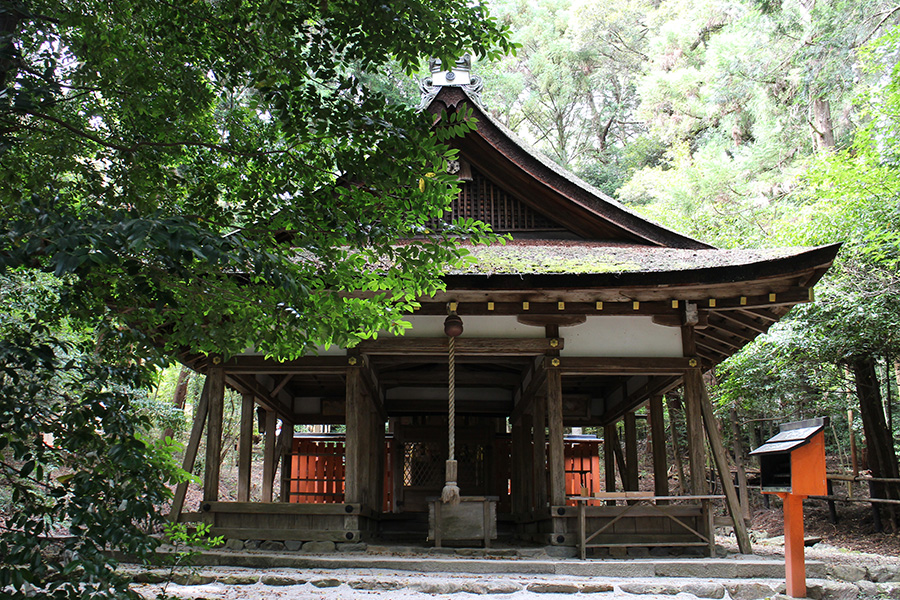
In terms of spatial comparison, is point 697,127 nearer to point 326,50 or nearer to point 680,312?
point 680,312

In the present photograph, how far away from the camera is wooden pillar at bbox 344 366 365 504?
7.09 m

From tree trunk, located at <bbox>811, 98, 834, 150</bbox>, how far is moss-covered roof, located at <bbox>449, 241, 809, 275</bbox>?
36.2 feet

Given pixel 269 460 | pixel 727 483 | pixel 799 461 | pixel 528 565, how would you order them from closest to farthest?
1. pixel 799 461
2. pixel 528 565
3. pixel 727 483
4. pixel 269 460

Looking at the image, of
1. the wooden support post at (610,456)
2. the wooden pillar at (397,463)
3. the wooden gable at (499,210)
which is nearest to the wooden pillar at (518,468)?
the wooden support post at (610,456)

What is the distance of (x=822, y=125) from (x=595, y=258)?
42.2 ft

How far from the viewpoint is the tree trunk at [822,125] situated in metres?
16.2

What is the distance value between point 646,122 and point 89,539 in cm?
3090

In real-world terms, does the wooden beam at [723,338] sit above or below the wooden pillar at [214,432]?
above

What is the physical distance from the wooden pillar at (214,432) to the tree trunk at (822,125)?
15508 millimetres

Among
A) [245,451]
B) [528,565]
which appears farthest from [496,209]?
[245,451]

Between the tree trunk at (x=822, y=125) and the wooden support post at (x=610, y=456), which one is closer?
the wooden support post at (x=610, y=456)

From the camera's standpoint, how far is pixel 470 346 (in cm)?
757

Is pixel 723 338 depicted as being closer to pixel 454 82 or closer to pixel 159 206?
pixel 454 82

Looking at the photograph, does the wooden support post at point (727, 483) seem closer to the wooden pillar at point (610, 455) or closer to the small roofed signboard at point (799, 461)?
the small roofed signboard at point (799, 461)
